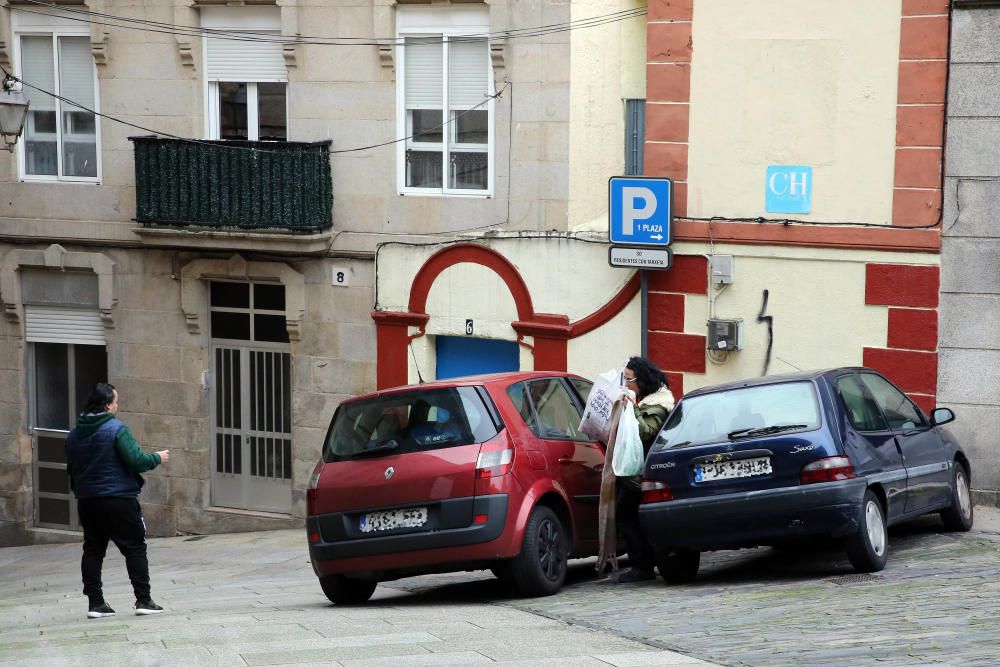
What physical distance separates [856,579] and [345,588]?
359 cm

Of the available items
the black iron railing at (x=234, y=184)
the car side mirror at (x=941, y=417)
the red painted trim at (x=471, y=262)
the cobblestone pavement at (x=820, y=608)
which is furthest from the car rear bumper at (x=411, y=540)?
the black iron railing at (x=234, y=184)

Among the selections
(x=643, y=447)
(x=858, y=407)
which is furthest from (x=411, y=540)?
(x=858, y=407)

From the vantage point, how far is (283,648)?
8.29 metres

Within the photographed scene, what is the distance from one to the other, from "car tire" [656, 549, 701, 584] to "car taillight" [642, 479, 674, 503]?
1.57 feet

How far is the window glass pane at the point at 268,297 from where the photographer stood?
1930 cm

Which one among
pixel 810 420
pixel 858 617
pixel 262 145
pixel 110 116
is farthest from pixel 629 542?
pixel 110 116

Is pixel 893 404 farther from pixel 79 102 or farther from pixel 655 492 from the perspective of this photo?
pixel 79 102

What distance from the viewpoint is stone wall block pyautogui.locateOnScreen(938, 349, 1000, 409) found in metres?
14.7

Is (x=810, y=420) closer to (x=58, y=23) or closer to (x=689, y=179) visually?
(x=689, y=179)

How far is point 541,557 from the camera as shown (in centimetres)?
1020

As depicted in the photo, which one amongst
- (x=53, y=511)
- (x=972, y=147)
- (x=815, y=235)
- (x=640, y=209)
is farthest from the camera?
(x=53, y=511)

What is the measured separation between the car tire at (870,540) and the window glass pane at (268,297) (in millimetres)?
10640

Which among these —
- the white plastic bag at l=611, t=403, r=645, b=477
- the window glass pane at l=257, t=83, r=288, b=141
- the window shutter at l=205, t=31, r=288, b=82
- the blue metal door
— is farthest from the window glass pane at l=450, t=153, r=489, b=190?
the white plastic bag at l=611, t=403, r=645, b=477

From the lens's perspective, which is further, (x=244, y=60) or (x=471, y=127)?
(x=244, y=60)
